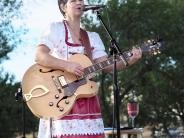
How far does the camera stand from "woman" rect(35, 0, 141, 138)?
124 inches

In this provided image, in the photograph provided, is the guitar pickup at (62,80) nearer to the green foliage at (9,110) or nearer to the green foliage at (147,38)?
the green foliage at (9,110)

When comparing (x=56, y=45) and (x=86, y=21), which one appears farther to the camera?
(x=86, y=21)

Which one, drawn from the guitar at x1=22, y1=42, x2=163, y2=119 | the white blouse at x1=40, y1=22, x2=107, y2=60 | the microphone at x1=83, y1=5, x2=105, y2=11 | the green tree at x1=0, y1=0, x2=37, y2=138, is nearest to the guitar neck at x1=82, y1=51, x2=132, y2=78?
the guitar at x1=22, y1=42, x2=163, y2=119

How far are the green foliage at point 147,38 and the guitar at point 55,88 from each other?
2094cm

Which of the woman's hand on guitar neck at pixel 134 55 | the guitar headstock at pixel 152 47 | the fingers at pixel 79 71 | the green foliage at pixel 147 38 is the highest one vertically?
the green foliage at pixel 147 38

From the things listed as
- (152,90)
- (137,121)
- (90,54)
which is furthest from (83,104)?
(137,121)

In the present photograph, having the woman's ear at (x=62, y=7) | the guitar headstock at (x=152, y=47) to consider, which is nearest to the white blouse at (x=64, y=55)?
the woman's ear at (x=62, y=7)

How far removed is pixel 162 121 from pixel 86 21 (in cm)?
1013

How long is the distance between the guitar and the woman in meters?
0.05

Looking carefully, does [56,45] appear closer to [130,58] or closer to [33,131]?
[130,58]

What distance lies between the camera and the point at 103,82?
26.8 metres

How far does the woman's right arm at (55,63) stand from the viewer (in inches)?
126

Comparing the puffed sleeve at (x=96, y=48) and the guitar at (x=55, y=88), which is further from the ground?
the puffed sleeve at (x=96, y=48)

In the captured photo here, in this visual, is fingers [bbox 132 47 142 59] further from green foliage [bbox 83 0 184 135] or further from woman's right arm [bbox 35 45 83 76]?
green foliage [bbox 83 0 184 135]
